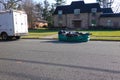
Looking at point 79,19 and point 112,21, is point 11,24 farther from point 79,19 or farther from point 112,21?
point 79,19

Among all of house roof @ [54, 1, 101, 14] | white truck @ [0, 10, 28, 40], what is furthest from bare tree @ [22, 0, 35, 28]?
white truck @ [0, 10, 28, 40]

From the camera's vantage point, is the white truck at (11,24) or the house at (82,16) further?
the house at (82,16)

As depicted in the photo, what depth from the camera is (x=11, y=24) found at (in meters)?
23.7

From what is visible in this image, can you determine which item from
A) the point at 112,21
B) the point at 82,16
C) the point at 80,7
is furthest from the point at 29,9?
the point at 112,21

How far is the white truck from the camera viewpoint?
77.3ft

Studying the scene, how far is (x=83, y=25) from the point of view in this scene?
5819 centimetres

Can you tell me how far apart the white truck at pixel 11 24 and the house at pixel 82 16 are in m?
32.6

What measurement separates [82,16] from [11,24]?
36.3m

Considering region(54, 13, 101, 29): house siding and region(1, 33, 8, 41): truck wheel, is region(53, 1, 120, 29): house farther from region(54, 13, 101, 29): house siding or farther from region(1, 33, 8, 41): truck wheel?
region(1, 33, 8, 41): truck wheel

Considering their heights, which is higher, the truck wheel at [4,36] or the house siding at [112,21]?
the house siding at [112,21]

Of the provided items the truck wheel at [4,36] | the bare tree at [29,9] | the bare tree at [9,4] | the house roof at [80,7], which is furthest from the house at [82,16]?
the truck wheel at [4,36]

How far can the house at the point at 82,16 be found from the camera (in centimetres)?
5592

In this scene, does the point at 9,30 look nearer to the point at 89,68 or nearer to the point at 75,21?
the point at 89,68

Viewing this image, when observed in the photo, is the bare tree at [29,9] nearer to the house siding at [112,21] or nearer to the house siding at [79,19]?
the house siding at [79,19]
